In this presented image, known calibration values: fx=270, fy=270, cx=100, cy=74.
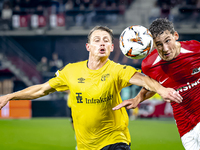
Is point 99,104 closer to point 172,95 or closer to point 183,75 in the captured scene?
point 172,95

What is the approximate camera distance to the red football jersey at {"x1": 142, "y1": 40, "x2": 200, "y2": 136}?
3639 mm

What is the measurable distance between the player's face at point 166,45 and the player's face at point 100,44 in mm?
608

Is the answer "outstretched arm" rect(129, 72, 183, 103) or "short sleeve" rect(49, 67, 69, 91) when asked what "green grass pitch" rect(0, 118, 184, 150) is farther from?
"outstretched arm" rect(129, 72, 183, 103)

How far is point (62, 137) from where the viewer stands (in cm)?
915

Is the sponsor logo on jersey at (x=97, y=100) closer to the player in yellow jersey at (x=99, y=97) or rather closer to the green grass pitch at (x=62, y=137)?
the player in yellow jersey at (x=99, y=97)

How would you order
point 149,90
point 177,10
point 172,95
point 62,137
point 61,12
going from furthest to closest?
1. point 61,12
2. point 177,10
3. point 62,137
4. point 149,90
5. point 172,95

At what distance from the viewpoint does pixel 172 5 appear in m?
18.3

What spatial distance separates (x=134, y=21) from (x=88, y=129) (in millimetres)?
15515

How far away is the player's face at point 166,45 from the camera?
11.2 ft

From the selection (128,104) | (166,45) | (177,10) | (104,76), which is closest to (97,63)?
(104,76)

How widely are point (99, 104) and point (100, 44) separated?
0.75 m

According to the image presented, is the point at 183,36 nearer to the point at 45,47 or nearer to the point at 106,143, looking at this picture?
the point at 45,47

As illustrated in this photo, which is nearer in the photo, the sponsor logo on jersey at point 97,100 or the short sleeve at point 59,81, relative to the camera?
the sponsor logo on jersey at point 97,100

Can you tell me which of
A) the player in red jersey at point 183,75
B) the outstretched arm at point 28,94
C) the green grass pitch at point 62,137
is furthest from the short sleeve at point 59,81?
the green grass pitch at point 62,137
